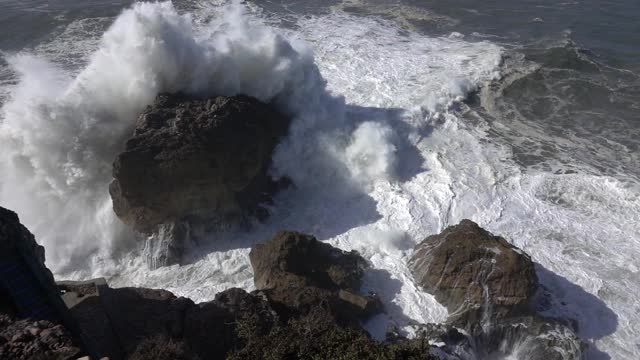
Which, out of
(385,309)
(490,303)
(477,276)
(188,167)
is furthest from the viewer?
(188,167)

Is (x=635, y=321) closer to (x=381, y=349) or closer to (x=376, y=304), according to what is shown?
(x=376, y=304)

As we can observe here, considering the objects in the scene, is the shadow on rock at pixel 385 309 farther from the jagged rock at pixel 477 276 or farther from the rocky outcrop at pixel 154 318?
A: the rocky outcrop at pixel 154 318

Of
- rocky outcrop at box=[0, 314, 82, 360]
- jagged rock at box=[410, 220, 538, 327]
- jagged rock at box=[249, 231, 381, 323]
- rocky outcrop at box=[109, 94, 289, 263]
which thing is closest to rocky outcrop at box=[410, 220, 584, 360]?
jagged rock at box=[410, 220, 538, 327]

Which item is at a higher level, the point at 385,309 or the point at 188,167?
the point at 188,167

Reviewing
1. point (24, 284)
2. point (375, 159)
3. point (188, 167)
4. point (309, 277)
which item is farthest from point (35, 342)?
point (375, 159)

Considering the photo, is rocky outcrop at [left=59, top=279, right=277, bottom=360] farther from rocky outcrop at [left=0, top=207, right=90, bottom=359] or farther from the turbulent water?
the turbulent water

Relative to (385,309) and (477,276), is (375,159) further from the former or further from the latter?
(477,276)
